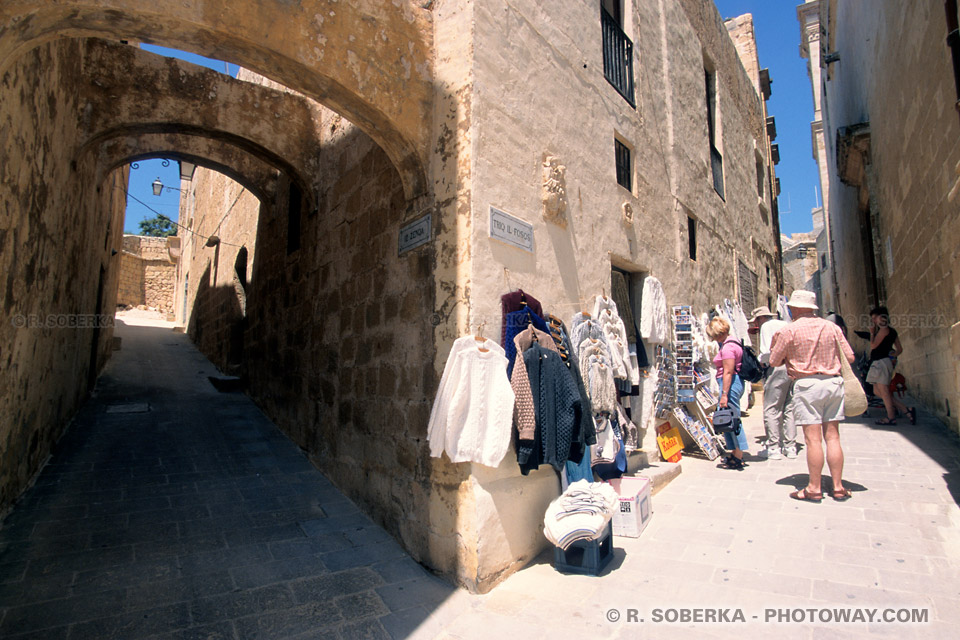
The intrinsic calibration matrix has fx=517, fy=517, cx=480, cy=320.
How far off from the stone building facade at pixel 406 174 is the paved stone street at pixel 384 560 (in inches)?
15.3

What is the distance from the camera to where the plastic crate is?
3125 mm

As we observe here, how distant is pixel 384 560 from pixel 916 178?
23.1 ft

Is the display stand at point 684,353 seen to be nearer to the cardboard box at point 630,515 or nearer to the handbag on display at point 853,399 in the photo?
the handbag on display at point 853,399

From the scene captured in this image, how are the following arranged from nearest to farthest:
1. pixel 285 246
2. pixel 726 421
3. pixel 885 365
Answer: pixel 726 421, pixel 885 365, pixel 285 246

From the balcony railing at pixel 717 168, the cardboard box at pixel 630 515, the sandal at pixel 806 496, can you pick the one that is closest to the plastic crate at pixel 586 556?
the cardboard box at pixel 630 515

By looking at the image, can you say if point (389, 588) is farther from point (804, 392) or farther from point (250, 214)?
point (250, 214)

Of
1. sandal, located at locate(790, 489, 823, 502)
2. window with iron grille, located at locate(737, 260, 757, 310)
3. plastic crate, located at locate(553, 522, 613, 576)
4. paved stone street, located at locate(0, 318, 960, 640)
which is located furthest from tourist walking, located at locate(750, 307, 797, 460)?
window with iron grille, located at locate(737, 260, 757, 310)

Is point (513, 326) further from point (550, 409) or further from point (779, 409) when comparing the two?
point (779, 409)

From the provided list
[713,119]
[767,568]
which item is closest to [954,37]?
[767,568]

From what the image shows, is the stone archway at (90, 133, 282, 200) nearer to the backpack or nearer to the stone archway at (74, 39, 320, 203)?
the stone archway at (74, 39, 320, 203)

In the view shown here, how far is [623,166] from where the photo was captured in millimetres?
6043

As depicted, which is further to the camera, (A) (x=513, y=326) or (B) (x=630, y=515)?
(B) (x=630, y=515)

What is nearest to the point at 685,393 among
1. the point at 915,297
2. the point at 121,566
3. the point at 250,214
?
the point at 915,297

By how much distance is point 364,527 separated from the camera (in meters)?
4.00
